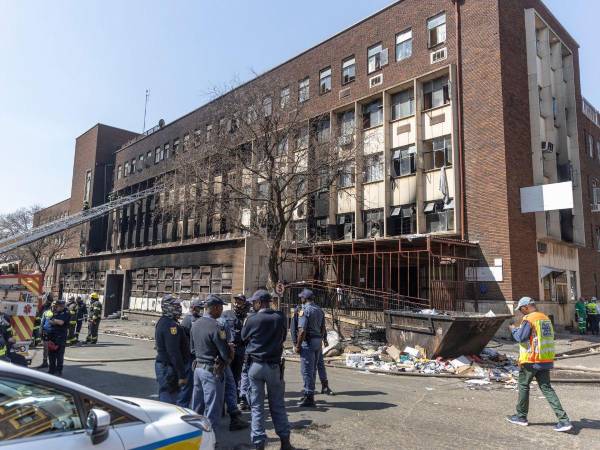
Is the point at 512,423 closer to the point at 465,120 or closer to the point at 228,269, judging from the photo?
the point at 465,120

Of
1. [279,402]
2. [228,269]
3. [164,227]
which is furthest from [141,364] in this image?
[164,227]

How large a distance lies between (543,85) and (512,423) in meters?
22.9

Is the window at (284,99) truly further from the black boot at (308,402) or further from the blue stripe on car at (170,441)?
the blue stripe on car at (170,441)

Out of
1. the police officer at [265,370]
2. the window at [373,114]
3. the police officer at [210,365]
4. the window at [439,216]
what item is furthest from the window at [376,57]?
the police officer at [210,365]

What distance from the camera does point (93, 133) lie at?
52469 mm

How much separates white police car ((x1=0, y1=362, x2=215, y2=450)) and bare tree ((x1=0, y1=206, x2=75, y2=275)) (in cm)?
4935

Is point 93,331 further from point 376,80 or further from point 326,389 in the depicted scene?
point 376,80

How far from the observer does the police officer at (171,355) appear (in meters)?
5.92

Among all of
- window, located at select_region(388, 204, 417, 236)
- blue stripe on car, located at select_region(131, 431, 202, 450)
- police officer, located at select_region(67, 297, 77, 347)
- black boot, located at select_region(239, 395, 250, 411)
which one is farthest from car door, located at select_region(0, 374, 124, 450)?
window, located at select_region(388, 204, 417, 236)

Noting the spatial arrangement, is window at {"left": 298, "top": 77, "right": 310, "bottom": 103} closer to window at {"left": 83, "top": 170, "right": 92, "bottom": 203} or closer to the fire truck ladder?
the fire truck ladder

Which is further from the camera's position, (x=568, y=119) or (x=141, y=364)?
(x=568, y=119)

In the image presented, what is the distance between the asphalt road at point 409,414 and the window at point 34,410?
10.1ft

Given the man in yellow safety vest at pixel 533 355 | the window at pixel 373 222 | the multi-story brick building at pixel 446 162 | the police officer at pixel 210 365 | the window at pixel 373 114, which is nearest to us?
the police officer at pixel 210 365

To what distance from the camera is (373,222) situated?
25.7 meters
